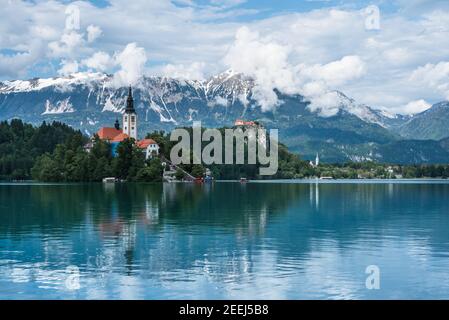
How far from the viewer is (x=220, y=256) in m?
37.8

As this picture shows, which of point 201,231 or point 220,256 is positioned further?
point 201,231

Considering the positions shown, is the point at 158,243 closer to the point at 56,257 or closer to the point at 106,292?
the point at 56,257

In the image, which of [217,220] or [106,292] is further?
[217,220]

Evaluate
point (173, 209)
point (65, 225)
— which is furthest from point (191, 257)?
point (173, 209)

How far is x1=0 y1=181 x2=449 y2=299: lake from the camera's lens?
28547 mm

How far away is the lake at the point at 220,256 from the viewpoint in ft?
93.7

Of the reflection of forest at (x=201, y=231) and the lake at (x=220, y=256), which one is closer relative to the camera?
the lake at (x=220, y=256)

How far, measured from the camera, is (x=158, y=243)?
43125 mm

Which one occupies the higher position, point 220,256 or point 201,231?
point 201,231

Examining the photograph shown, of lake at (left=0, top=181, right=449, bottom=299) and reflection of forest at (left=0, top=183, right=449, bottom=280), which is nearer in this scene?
lake at (left=0, top=181, right=449, bottom=299)

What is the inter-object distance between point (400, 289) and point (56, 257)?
18698 mm

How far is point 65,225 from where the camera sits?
55.1 meters
